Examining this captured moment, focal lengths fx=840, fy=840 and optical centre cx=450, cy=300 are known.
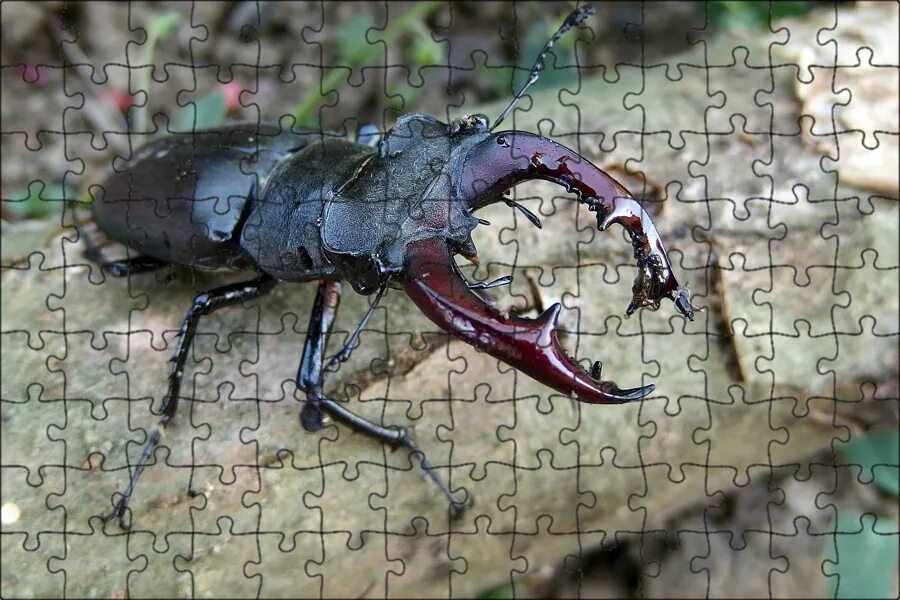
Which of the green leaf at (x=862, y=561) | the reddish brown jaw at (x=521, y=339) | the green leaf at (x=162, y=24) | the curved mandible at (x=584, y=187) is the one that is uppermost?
the curved mandible at (x=584, y=187)

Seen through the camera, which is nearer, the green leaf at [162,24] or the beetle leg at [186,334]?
the beetle leg at [186,334]

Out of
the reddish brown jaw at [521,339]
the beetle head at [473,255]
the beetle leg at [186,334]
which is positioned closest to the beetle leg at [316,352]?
the beetle leg at [186,334]

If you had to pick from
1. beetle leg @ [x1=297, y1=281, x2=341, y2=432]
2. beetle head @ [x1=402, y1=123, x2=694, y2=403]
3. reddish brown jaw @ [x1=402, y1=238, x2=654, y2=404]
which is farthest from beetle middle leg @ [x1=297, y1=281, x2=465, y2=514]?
reddish brown jaw @ [x1=402, y1=238, x2=654, y2=404]

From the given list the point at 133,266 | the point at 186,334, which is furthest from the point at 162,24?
the point at 186,334

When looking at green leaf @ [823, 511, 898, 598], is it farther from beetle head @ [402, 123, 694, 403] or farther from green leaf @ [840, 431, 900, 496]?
beetle head @ [402, 123, 694, 403]

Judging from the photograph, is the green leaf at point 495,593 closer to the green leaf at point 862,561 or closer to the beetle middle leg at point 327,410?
the beetle middle leg at point 327,410

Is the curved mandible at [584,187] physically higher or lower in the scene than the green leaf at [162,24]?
higher

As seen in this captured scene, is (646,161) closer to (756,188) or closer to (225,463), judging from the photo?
(756,188)
